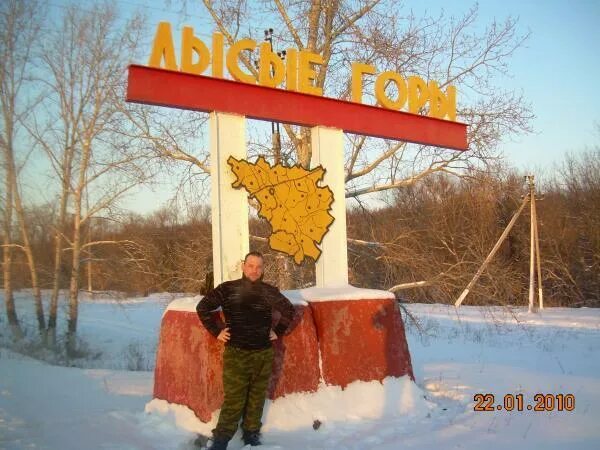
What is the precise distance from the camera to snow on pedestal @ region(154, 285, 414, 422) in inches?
185

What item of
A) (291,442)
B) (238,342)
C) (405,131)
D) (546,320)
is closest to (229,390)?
(238,342)

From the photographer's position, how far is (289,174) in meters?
5.98

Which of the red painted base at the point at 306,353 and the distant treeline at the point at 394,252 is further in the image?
the distant treeline at the point at 394,252

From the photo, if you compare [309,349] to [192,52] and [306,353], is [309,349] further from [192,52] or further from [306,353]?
[192,52]

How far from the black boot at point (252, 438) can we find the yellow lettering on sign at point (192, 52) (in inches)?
140

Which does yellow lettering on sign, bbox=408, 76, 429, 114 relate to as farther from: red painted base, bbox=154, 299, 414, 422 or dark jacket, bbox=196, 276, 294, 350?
dark jacket, bbox=196, 276, 294, 350

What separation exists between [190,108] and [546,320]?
1856 centimetres

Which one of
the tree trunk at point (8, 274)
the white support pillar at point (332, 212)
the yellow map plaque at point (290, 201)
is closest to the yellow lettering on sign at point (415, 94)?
the white support pillar at point (332, 212)

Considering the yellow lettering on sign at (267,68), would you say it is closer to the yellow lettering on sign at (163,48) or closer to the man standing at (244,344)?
the yellow lettering on sign at (163,48)

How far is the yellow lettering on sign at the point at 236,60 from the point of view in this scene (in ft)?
18.4

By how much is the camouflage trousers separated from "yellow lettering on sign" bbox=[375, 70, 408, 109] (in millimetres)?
3772

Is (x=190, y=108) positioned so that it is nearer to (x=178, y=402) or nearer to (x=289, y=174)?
(x=289, y=174)

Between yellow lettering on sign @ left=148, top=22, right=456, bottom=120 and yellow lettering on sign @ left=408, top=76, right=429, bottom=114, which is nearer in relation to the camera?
yellow lettering on sign @ left=148, top=22, right=456, bottom=120

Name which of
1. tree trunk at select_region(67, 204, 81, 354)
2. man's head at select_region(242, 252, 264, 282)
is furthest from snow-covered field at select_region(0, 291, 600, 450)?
tree trunk at select_region(67, 204, 81, 354)
